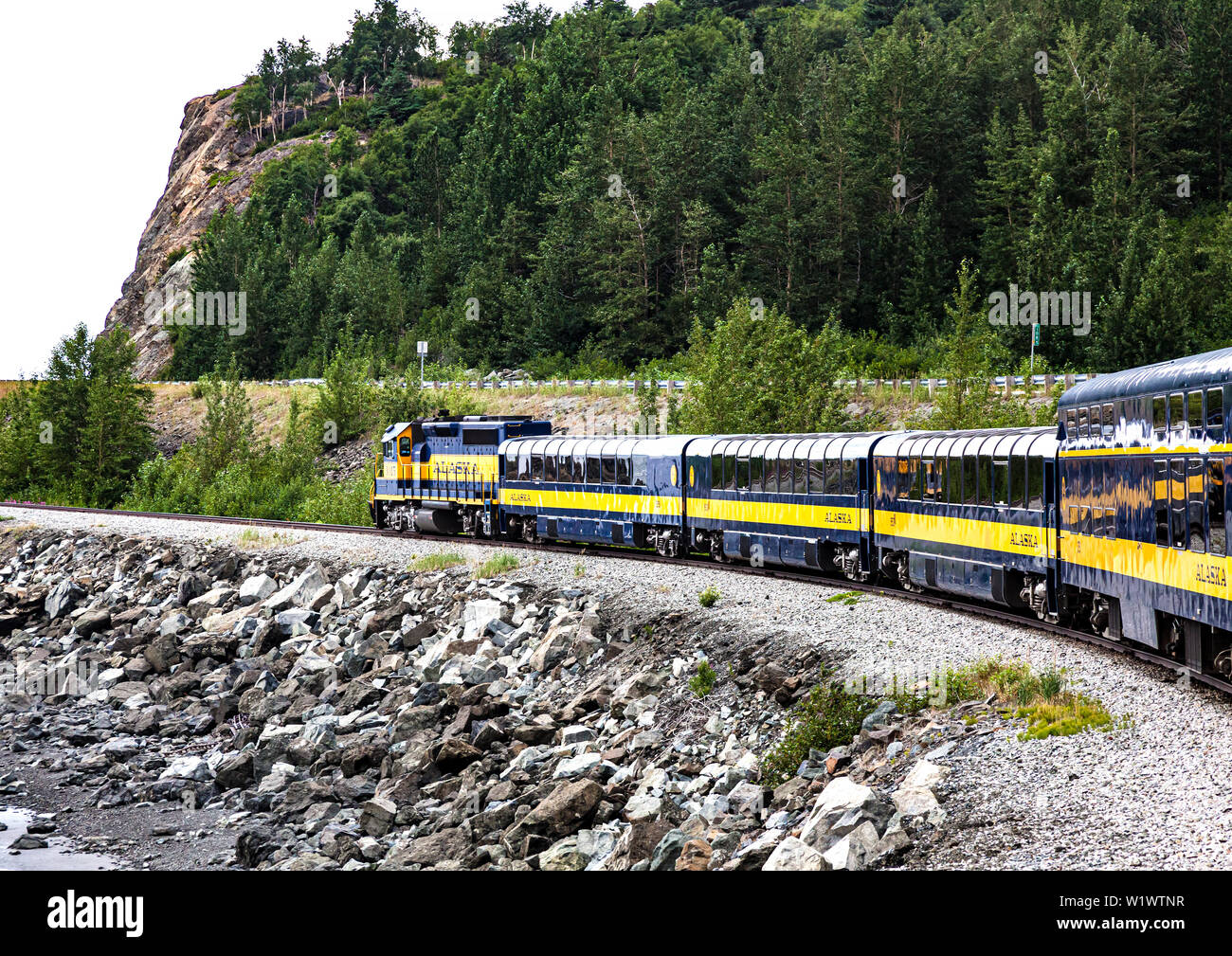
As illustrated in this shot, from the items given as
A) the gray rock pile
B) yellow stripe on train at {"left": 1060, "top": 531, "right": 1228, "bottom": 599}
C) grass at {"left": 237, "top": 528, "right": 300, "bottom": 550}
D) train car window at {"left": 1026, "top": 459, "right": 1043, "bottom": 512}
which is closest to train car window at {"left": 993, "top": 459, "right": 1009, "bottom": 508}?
train car window at {"left": 1026, "top": 459, "right": 1043, "bottom": 512}

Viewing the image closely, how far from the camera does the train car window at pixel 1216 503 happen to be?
45.6ft

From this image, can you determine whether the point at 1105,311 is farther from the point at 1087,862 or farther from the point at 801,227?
the point at 1087,862

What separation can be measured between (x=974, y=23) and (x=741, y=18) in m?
61.9

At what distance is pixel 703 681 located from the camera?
66.8 ft

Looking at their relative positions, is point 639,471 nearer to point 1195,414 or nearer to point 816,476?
point 816,476

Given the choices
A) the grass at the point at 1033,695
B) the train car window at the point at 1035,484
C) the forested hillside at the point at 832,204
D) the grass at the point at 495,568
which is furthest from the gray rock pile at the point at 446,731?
the forested hillside at the point at 832,204

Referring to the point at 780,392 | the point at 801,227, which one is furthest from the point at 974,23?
the point at 780,392

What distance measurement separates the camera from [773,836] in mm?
13195

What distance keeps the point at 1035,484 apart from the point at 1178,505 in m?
6.29

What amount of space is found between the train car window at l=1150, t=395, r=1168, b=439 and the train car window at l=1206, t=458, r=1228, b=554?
1.60m

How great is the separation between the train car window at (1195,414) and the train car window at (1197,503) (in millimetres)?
316

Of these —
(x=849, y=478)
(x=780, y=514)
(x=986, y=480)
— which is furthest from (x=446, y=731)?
(x=780, y=514)

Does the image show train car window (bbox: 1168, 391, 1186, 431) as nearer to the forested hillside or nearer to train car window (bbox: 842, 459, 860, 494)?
train car window (bbox: 842, 459, 860, 494)

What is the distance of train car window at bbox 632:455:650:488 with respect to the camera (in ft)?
115
